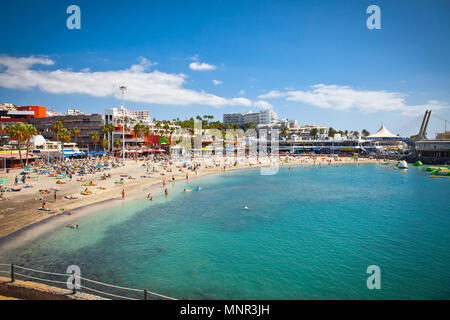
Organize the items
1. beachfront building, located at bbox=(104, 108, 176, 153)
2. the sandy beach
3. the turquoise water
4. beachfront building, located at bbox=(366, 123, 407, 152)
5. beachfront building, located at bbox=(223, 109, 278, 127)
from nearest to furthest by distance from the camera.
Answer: the turquoise water, the sandy beach, beachfront building, located at bbox=(104, 108, 176, 153), beachfront building, located at bbox=(366, 123, 407, 152), beachfront building, located at bbox=(223, 109, 278, 127)

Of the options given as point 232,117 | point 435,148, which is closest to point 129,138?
point 435,148

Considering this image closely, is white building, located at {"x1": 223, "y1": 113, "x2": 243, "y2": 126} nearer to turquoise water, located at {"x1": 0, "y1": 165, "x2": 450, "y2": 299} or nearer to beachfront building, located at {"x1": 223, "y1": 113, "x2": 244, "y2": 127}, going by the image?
beachfront building, located at {"x1": 223, "y1": 113, "x2": 244, "y2": 127}

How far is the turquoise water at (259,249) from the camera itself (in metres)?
13.5

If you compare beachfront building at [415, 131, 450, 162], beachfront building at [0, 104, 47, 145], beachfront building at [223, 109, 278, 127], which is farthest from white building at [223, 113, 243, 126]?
beachfront building at [0, 104, 47, 145]

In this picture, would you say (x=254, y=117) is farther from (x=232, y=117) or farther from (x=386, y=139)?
(x=386, y=139)

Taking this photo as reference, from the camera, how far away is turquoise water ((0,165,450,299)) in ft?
44.4

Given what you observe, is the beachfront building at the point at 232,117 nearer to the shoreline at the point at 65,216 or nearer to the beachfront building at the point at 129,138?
the beachfront building at the point at 129,138

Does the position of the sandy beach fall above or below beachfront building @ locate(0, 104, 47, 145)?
below

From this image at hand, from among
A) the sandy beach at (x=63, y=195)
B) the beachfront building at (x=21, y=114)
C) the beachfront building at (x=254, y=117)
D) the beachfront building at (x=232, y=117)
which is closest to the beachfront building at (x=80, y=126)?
the beachfront building at (x=21, y=114)

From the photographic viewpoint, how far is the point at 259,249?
1817 cm

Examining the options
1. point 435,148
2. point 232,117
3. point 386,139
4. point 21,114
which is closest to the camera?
point 435,148
